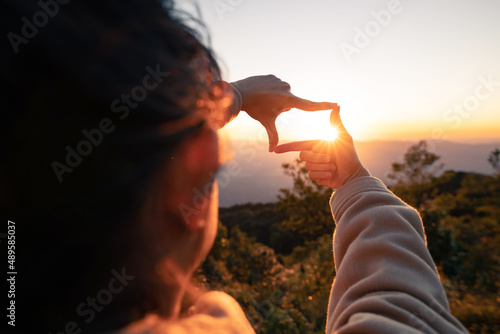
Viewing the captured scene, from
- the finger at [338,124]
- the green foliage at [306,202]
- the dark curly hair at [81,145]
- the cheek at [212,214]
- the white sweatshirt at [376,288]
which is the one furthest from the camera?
the green foliage at [306,202]

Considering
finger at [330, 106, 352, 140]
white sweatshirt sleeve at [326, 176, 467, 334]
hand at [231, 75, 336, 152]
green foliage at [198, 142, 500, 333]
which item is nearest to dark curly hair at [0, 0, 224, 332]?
white sweatshirt sleeve at [326, 176, 467, 334]

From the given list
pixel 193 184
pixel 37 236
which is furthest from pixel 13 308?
pixel 193 184

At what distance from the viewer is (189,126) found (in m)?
0.76

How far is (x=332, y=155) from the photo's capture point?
174 centimetres

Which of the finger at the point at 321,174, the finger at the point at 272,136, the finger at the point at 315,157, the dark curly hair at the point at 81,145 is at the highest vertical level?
the dark curly hair at the point at 81,145

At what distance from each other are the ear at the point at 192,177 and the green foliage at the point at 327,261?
447 centimetres

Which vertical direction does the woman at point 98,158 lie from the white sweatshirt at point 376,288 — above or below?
above

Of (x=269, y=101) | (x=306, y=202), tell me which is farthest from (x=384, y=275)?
(x=306, y=202)

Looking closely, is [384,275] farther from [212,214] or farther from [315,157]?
[315,157]

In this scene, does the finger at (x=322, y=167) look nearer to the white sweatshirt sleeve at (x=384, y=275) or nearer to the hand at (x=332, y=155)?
the hand at (x=332, y=155)

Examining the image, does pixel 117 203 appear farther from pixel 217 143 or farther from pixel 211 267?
pixel 211 267

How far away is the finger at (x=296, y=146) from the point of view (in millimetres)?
1714

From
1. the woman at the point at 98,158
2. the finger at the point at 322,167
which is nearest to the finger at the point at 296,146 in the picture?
the finger at the point at 322,167

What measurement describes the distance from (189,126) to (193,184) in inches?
6.2
